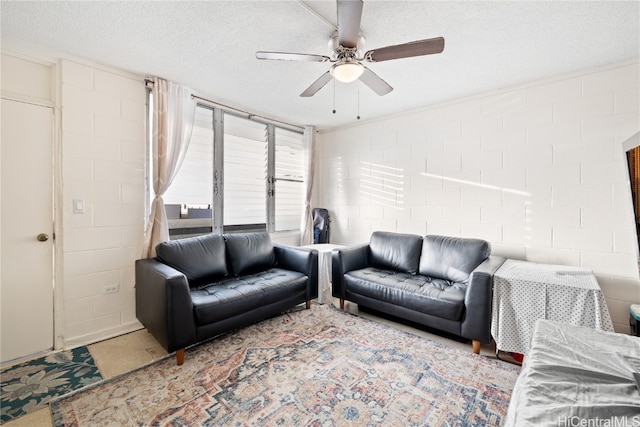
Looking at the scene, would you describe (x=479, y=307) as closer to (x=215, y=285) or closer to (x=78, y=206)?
(x=215, y=285)

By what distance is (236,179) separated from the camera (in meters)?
3.75

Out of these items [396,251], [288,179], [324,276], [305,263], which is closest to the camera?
[305,263]

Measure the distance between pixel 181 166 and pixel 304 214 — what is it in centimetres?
203

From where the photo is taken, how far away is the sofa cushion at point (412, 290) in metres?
2.37

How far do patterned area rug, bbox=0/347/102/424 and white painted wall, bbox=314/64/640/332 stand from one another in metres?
3.45

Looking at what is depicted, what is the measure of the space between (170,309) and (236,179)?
2.08 m

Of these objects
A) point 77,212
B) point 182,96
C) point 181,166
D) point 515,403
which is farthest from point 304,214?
point 515,403

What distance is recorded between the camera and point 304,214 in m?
4.59

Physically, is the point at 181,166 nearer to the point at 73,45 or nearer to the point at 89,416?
the point at 73,45

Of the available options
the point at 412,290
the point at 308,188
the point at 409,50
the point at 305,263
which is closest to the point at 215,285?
the point at 305,263

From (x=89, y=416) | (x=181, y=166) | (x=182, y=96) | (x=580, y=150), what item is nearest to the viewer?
(x=89, y=416)

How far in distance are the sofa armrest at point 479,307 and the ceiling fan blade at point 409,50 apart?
1.72m

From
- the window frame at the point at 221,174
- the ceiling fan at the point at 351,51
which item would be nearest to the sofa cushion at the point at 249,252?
the window frame at the point at 221,174

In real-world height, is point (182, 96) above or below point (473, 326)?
above
